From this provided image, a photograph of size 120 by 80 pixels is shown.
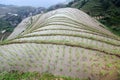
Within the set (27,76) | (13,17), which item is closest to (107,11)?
(27,76)

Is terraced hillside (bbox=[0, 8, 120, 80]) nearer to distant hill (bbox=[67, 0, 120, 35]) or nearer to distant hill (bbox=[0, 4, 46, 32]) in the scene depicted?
distant hill (bbox=[67, 0, 120, 35])

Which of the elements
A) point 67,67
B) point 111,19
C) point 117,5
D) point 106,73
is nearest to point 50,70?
point 67,67

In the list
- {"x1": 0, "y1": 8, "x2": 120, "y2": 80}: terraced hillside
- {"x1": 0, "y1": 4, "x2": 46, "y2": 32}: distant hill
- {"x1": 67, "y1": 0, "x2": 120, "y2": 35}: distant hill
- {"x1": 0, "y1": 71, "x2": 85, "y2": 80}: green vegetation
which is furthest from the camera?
{"x1": 0, "y1": 4, "x2": 46, "y2": 32}: distant hill

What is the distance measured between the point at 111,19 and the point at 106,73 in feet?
90.6

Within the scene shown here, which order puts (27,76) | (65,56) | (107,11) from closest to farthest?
1. (27,76)
2. (65,56)
3. (107,11)

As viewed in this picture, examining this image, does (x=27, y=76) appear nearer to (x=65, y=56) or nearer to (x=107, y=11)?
(x=65, y=56)

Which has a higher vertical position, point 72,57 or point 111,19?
point 72,57

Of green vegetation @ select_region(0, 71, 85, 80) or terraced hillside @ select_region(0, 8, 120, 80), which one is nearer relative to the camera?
green vegetation @ select_region(0, 71, 85, 80)

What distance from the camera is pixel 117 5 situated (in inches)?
1490

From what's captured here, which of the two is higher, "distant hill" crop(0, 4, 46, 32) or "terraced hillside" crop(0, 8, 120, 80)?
"terraced hillside" crop(0, 8, 120, 80)

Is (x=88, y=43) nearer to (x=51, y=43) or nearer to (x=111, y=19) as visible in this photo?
(x=51, y=43)

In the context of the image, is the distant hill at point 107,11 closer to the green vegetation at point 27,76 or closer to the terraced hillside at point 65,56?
the terraced hillside at point 65,56

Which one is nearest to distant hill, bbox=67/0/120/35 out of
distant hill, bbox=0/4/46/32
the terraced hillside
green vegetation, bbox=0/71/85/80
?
distant hill, bbox=0/4/46/32

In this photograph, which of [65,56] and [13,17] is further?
[13,17]
